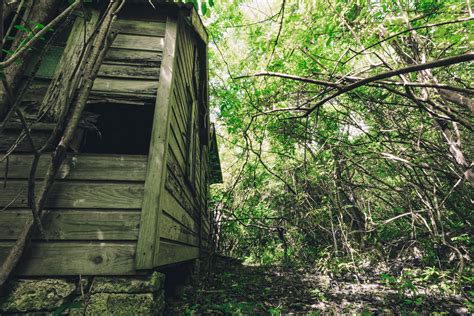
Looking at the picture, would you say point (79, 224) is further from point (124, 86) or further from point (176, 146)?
point (124, 86)

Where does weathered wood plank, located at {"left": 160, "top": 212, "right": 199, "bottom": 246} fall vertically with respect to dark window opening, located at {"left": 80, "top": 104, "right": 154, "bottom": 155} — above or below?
below

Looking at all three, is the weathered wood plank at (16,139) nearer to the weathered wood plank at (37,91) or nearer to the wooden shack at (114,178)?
the wooden shack at (114,178)

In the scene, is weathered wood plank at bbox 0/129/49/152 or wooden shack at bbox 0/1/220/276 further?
weathered wood plank at bbox 0/129/49/152

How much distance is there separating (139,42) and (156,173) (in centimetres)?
189

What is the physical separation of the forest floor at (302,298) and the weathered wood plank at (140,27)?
3.57m

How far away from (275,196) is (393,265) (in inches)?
187

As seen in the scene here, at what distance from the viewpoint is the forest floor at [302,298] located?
3.23m

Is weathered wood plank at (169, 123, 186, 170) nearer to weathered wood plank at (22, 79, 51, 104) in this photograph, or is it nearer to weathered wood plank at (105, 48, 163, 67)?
weathered wood plank at (105, 48, 163, 67)

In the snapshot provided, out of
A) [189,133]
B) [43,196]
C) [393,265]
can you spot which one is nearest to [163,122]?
[43,196]

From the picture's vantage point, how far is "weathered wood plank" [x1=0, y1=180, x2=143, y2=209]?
89.4 inches

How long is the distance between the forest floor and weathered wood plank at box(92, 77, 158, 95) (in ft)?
8.71

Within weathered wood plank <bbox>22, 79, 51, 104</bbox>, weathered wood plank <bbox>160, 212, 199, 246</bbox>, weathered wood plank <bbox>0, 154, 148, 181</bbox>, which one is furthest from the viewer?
weathered wood plank <bbox>22, 79, 51, 104</bbox>

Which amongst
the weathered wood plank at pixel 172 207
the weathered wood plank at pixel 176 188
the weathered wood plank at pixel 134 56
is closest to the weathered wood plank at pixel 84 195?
the weathered wood plank at pixel 172 207

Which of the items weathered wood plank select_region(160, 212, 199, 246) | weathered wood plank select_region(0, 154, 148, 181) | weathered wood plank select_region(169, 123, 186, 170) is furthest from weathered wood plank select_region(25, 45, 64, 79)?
weathered wood plank select_region(160, 212, 199, 246)
